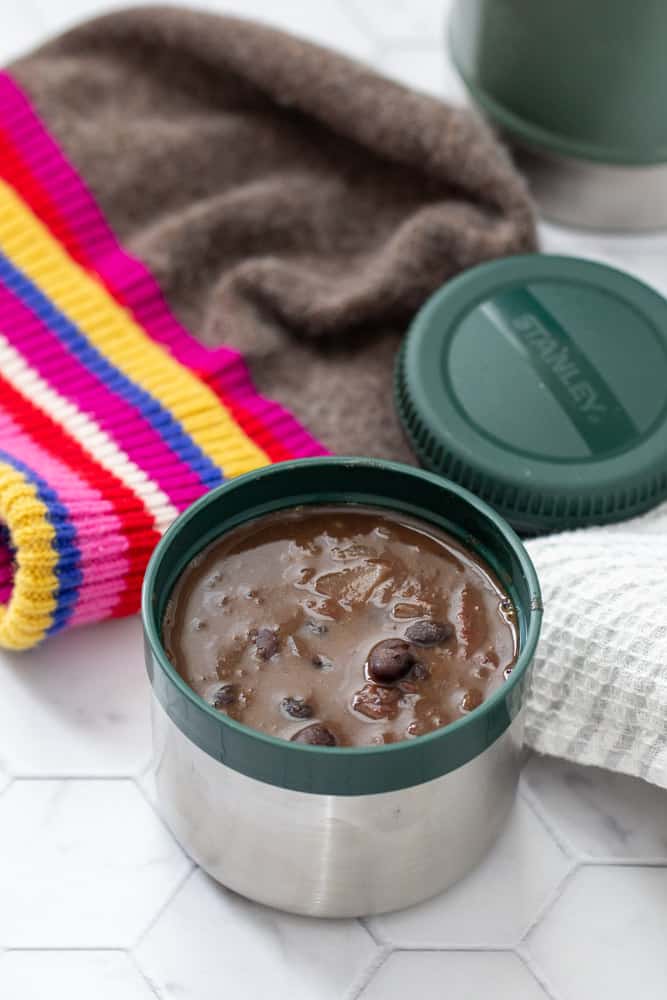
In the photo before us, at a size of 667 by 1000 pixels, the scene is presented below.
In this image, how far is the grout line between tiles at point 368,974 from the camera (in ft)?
2.14

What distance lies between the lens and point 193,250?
95 centimetres

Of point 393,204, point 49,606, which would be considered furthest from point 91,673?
point 393,204

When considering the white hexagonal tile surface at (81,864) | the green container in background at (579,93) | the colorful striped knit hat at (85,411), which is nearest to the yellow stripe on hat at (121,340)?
the colorful striped knit hat at (85,411)

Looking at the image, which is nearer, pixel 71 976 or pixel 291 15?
pixel 71 976

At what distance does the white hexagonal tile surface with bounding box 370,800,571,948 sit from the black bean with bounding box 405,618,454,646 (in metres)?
0.13

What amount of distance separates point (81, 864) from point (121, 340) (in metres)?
0.35

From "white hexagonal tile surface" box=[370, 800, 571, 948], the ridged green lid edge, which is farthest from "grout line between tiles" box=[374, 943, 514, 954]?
the ridged green lid edge

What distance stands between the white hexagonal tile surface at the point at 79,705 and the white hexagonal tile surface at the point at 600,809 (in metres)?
0.21

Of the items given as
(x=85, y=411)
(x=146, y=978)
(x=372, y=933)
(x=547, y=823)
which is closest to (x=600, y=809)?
(x=547, y=823)

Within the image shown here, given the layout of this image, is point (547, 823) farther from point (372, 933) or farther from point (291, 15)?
point (291, 15)

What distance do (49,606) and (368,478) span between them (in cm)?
18

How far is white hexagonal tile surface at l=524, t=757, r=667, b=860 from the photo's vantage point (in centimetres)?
71

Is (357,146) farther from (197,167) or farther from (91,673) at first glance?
(91,673)

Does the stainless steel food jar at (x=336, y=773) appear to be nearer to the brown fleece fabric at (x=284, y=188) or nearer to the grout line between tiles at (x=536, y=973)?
the grout line between tiles at (x=536, y=973)
